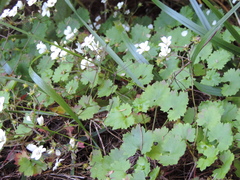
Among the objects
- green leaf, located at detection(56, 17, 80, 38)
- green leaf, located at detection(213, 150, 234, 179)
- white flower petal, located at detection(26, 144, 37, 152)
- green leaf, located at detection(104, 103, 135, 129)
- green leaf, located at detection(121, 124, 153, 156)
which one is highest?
green leaf, located at detection(56, 17, 80, 38)

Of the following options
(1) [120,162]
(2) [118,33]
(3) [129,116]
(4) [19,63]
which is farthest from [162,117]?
(4) [19,63]

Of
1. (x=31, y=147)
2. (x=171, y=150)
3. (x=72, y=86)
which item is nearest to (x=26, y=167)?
→ (x=31, y=147)

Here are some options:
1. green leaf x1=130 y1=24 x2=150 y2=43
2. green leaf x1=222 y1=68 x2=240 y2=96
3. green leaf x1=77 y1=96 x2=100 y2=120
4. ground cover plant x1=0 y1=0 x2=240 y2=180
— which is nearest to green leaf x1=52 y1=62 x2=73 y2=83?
ground cover plant x1=0 y1=0 x2=240 y2=180

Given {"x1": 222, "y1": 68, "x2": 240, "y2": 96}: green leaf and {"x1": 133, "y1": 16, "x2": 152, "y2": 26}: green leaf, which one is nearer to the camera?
{"x1": 222, "y1": 68, "x2": 240, "y2": 96}: green leaf

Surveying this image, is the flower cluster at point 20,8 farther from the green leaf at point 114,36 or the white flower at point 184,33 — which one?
the white flower at point 184,33

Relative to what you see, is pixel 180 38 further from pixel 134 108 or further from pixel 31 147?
pixel 31 147

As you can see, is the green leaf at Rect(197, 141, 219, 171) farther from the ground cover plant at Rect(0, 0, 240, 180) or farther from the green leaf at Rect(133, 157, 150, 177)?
the green leaf at Rect(133, 157, 150, 177)

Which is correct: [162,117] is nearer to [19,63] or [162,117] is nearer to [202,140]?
[202,140]

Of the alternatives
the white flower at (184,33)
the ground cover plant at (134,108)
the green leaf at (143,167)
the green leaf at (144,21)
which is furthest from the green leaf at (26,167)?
the green leaf at (144,21)
